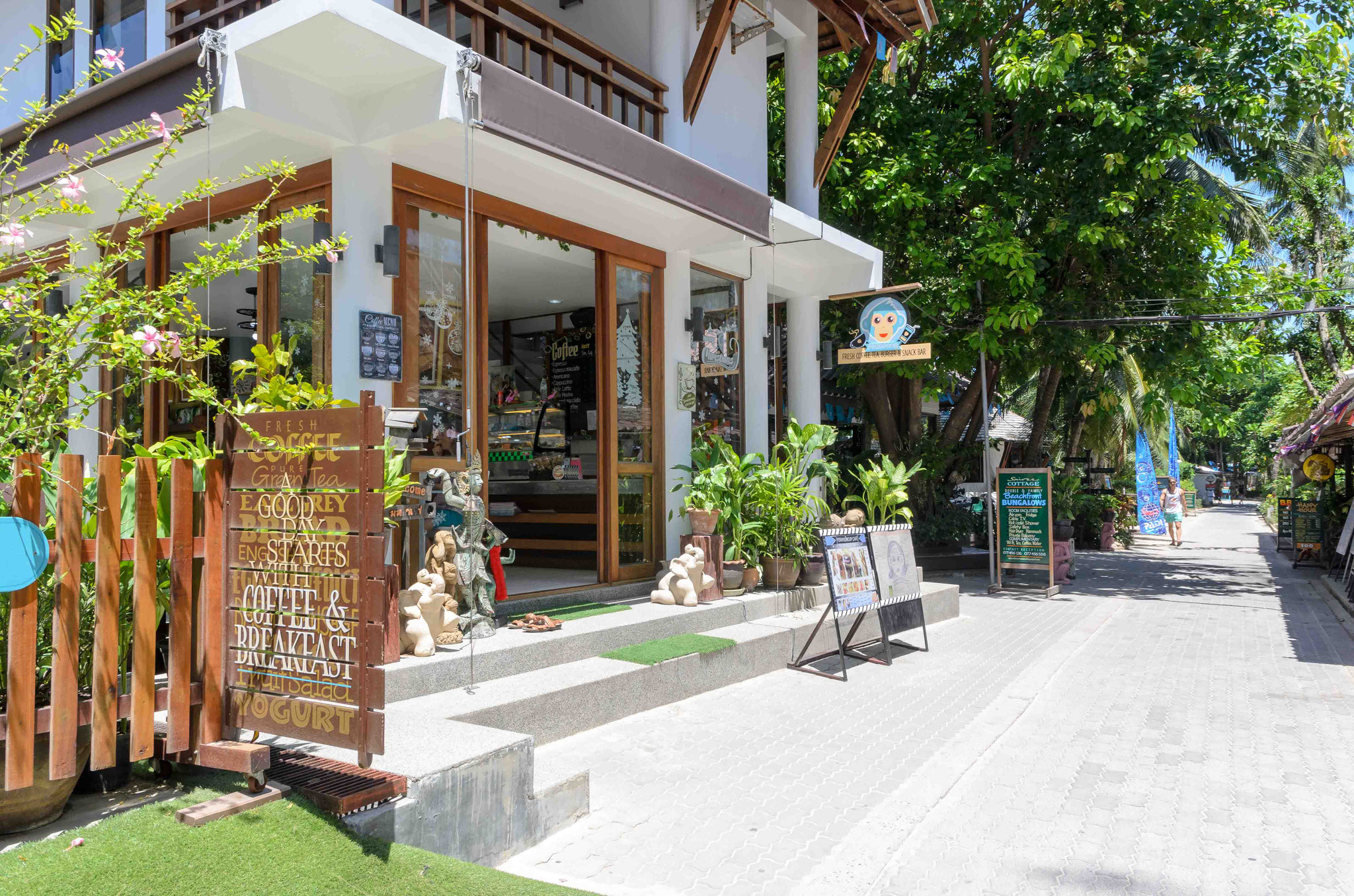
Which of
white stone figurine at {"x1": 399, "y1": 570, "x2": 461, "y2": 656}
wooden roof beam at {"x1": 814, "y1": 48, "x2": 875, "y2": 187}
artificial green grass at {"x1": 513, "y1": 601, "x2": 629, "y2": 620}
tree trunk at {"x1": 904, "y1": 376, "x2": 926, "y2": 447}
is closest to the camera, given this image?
white stone figurine at {"x1": 399, "y1": 570, "x2": 461, "y2": 656}

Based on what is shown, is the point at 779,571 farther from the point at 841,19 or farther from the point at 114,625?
the point at 114,625

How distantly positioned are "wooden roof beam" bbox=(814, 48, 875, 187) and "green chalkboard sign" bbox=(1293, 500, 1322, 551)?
13058 millimetres

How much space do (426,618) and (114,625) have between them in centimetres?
252

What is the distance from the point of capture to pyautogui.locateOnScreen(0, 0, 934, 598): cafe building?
18.5 feet

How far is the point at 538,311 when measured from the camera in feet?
38.3

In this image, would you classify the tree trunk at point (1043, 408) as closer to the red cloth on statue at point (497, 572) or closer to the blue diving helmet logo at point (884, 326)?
the blue diving helmet logo at point (884, 326)

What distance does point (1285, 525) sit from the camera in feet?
72.6

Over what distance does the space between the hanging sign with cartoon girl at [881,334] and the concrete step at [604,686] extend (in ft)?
11.8

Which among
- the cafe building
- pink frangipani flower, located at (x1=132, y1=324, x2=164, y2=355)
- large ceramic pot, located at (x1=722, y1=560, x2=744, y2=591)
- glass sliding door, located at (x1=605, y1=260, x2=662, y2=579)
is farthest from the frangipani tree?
large ceramic pot, located at (x1=722, y1=560, x2=744, y2=591)

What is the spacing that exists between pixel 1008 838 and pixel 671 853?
152 centimetres

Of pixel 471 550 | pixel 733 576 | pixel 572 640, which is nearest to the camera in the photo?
pixel 471 550

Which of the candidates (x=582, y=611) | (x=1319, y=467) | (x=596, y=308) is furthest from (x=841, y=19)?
(x=1319, y=467)

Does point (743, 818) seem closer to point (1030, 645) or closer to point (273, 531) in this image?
point (273, 531)

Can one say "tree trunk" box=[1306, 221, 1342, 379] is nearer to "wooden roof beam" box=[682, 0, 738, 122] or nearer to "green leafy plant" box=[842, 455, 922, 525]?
"green leafy plant" box=[842, 455, 922, 525]
